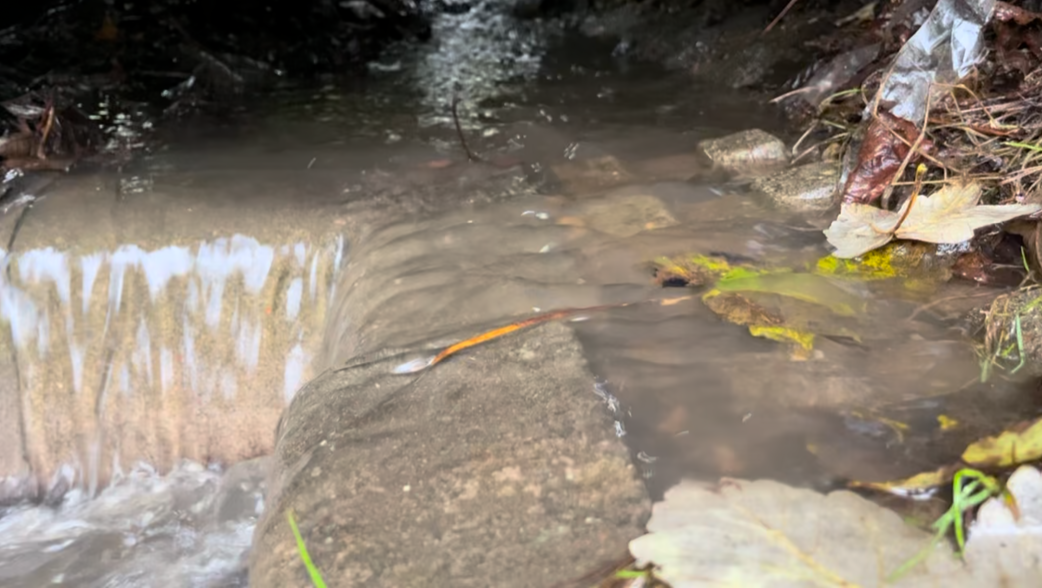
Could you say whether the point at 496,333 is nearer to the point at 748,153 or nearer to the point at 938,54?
the point at 748,153

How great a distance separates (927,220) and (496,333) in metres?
1.25

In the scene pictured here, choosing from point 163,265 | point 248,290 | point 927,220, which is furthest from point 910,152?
point 163,265

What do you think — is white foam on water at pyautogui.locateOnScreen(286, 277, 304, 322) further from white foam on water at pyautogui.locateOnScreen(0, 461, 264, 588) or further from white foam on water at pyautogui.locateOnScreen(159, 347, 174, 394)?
white foam on water at pyautogui.locateOnScreen(0, 461, 264, 588)

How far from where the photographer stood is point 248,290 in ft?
9.77

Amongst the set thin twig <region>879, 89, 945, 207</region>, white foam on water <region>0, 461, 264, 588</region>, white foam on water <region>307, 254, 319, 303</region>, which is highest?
thin twig <region>879, 89, 945, 207</region>

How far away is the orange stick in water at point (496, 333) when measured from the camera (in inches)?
77.4

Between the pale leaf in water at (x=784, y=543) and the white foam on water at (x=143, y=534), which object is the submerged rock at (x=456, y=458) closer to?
the pale leaf in water at (x=784, y=543)

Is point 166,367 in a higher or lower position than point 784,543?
lower

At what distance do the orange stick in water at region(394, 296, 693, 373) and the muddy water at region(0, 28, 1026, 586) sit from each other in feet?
0.13

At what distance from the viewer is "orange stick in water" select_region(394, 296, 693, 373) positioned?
196cm

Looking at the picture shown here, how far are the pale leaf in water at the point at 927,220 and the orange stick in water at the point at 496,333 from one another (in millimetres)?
541

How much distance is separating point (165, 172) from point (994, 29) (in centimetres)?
337

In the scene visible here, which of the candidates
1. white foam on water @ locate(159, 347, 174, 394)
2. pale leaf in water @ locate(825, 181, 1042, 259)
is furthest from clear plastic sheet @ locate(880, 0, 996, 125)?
white foam on water @ locate(159, 347, 174, 394)

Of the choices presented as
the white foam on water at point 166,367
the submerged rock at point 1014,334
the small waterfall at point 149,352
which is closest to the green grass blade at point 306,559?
the submerged rock at point 1014,334
